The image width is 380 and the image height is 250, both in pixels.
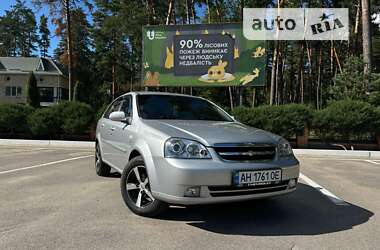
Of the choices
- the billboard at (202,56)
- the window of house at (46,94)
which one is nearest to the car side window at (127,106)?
the billboard at (202,56)

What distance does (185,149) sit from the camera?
4.70 meters

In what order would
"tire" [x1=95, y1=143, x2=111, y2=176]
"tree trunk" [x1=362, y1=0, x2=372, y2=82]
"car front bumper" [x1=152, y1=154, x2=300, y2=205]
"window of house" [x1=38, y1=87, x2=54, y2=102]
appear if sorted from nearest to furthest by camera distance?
1. "car front bumper" [x1=152, y1=154, x2=300, y2=205]
2. "tire" [x1=95, y1=143, x2=111, y2=176]
3. "tree trunk" [x1=362, y1=0, x2=372, y2=82]
4. "window of house" [x1=38, y1=87, x2=54, y2=102]

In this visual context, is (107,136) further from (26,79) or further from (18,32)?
(18,32)

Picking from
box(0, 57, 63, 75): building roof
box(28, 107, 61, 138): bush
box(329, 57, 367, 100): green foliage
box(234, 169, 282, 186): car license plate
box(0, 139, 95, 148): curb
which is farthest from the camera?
box(0, 57, 63, 75): building roof

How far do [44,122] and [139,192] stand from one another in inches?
572

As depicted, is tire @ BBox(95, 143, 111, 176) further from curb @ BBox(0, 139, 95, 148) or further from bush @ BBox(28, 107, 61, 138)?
bush @ BBox(28, 107, 61, 138)

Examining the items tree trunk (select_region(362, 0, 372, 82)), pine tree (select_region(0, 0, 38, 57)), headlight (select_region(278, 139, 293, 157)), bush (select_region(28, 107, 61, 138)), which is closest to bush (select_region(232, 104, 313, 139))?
tree trunk (select_region(362, 0, 372, 82))

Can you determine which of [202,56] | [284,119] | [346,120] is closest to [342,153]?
[346,120]

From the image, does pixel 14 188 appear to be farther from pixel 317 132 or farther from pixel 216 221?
pixel 317 132

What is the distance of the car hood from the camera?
479cm

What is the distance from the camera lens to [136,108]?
616 centimetres

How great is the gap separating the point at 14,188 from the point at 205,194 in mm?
3913

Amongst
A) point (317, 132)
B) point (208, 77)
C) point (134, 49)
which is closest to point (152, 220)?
point (317, 132)

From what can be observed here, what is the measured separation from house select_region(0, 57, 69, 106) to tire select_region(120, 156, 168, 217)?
2138 inches
